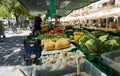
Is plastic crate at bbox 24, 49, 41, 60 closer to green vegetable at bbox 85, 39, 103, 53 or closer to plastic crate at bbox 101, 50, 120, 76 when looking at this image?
green vegetable at bbox 85, 39, 103, 53

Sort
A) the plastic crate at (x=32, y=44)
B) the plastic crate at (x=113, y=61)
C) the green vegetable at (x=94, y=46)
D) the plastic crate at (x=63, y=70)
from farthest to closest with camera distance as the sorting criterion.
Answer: the plastic crate at (x=32, y=44) < the green vegetable at (x=94, y=46) < the plastic crate at (x=63, y=70) < the plastic crate at (x=113, y=61)

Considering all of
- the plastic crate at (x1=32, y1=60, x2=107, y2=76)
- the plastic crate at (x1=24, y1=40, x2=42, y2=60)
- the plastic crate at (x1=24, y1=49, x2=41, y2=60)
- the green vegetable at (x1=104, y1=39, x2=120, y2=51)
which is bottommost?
the plastic crate at (x1=24, y1=49, x2=41, y2=60)

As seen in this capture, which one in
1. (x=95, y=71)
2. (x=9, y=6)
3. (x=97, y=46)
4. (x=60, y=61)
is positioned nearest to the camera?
(x=95, y=71)

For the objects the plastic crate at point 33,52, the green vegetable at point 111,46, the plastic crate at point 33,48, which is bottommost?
the plastic crate at point 33,52

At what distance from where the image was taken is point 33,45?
813 cm

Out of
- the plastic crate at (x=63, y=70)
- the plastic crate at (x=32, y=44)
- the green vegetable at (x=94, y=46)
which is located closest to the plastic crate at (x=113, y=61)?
the plastic crate at (x=63, y=70)

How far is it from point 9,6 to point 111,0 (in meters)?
16.2

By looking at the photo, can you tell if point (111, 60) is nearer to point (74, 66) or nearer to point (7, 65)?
point (74, 66)

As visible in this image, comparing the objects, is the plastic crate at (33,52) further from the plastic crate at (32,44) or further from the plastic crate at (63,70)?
the plastic crate at (63,70)

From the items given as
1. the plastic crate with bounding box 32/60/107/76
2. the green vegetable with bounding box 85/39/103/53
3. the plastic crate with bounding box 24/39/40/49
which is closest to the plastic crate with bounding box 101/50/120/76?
the plastic crate with bounding box 32/60/107/76

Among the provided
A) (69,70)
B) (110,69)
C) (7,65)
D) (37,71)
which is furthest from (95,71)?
(7,65)

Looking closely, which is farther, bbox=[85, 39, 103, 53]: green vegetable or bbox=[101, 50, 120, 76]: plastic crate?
bbox=[85, 39, 103, 53]: green vegetable

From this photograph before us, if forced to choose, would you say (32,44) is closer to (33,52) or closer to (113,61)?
(33,52)

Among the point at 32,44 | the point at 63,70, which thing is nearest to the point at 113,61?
the point at 63,70
